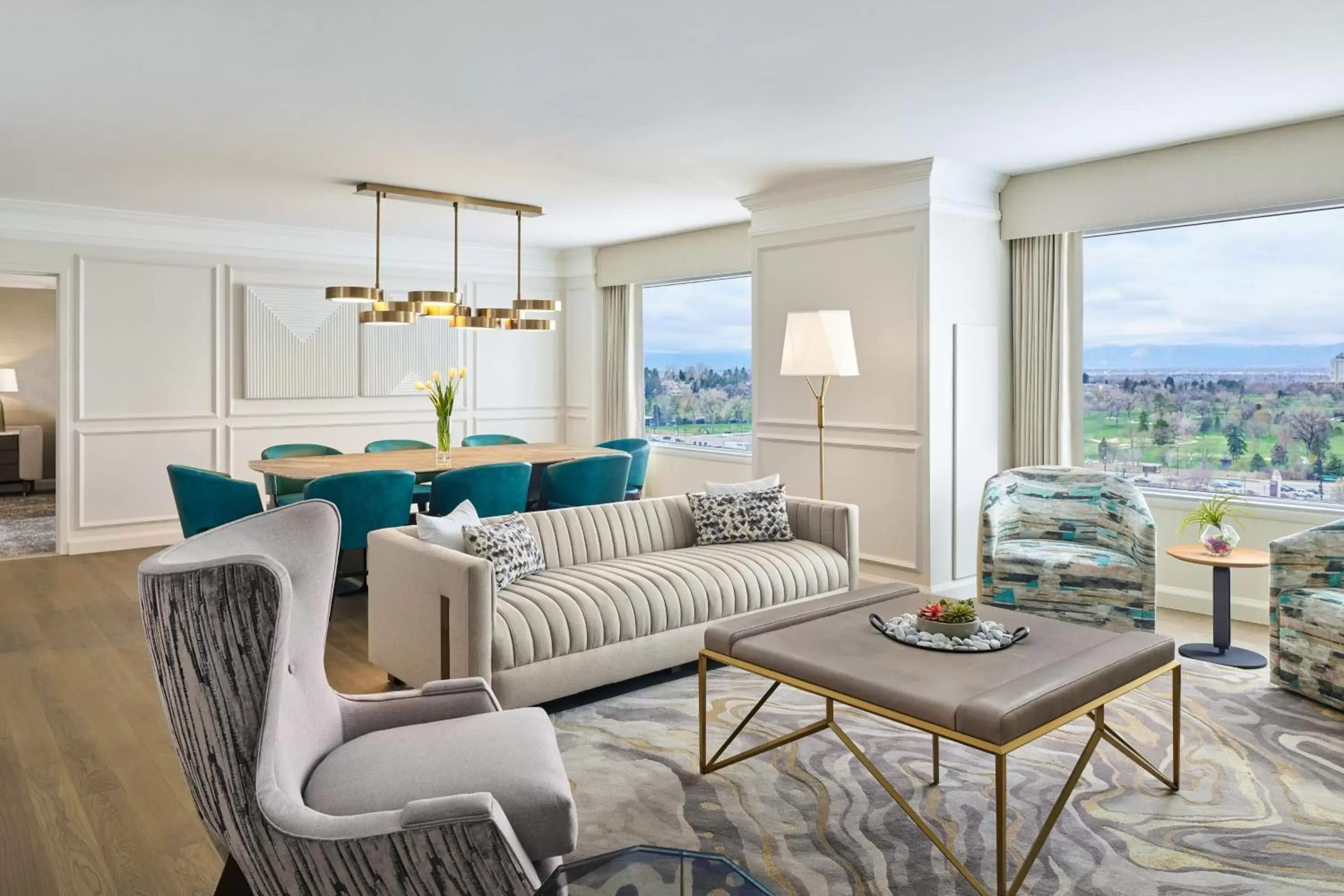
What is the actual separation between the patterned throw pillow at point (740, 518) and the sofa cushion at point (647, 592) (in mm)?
48

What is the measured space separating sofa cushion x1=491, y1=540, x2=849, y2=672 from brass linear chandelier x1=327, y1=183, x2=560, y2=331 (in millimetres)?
2424

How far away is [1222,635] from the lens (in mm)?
4305

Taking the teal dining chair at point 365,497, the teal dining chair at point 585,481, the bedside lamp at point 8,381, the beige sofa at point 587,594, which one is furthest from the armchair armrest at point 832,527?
the bedside lamp at point 8,381

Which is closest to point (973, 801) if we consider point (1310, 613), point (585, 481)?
point (1310, 613)

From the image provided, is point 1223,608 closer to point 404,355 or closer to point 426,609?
point 426,609

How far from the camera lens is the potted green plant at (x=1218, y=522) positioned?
14.3 ft

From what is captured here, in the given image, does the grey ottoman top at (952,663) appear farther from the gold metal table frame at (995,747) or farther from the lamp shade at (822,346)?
the lamp shade at (822,346)

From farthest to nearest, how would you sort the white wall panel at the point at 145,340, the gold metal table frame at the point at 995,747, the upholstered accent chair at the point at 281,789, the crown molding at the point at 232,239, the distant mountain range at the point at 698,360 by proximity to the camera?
1. the distant mountain range at the point at 698,360
2. the white wall panel at the point at 145,340
3. the crown molding at the point at 232,239
4. the gold metal table frame at the point at 995,747
5. the upholstered accent chair at the point at 281,789

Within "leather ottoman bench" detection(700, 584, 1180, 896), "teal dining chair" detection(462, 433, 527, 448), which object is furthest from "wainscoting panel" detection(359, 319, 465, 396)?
"leather ottoman bench" detection(700, 584, 1180, 896)

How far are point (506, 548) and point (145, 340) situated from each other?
16.0 feet

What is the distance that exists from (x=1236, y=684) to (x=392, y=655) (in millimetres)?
3500

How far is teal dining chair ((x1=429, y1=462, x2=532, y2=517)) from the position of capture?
5.10 metres

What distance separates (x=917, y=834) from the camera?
2609 mm

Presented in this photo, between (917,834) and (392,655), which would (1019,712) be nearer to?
(917,834)
